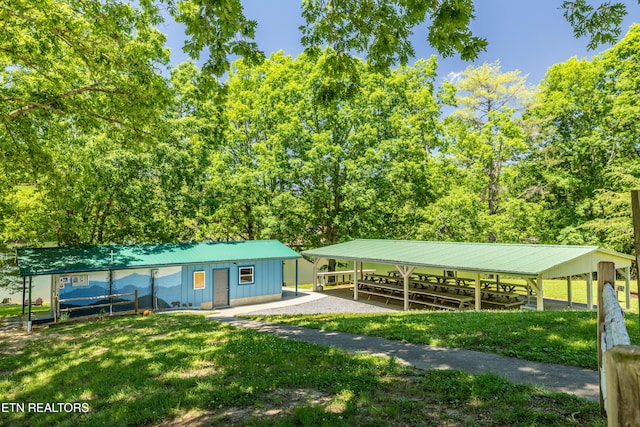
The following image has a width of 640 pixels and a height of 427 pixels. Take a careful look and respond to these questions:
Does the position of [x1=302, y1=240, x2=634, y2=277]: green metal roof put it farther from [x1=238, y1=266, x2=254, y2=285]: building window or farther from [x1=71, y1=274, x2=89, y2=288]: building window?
[x1=71, y1=274, x2=89, y2=288]: building window

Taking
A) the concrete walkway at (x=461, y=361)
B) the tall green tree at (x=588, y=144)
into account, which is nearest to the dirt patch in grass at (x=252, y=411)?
the concrete walkway at (x=461, y=361)

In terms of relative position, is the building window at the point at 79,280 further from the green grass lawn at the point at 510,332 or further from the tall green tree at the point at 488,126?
the tall green tree at the point at 488,126

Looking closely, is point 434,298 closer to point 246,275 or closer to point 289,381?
point 246,275

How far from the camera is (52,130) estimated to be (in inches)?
513

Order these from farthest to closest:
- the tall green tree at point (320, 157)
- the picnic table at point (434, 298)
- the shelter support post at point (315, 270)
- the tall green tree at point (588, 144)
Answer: the tall green tree at point (320, 157), the tall green tree at point (588, 144), the shelter support post at point (315, 270), the picnic table at point (434, 298)

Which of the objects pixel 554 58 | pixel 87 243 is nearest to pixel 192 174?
pixel 87 243

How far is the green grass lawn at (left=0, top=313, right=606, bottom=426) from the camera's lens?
4000 millimetres

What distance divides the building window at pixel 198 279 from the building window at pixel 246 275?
6.44 feet

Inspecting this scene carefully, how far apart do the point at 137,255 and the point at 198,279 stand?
304 centimetres

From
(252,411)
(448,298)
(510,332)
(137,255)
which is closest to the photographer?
(252,411)

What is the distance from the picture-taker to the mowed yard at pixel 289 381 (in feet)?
13.4

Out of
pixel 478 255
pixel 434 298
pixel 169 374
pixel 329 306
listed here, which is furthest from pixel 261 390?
pixel 434 298

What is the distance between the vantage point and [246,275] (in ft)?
64.4

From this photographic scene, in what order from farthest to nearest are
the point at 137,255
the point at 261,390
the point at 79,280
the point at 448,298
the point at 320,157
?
the point at 320,157
the point at 137,255
the point at 448,298
the point at 79,280
the point at 261,390
